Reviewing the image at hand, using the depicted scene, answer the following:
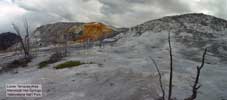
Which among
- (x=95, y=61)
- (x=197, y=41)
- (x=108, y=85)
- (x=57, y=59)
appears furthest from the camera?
(x=197, y=41)

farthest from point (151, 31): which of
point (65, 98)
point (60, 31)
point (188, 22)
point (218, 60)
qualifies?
point (60, 31)

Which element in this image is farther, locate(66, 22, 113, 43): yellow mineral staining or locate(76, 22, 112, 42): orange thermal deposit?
locate(66, 22, 113, 43): yellow mineral staining

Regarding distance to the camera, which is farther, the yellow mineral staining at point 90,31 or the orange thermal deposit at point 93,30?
the yellow mineral staining at point 90,31

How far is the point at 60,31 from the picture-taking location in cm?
9844

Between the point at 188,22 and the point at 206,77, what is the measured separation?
27.7 meters

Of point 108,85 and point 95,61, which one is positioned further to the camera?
point 95,61

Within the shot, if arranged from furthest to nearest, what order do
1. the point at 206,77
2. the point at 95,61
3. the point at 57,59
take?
the point at 57,59, the point at 95,61, the point at 206,77

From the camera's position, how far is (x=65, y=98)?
21938 mm

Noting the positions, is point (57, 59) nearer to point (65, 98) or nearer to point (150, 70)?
point (150, 70)

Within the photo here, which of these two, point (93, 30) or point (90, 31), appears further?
point (93, 30)

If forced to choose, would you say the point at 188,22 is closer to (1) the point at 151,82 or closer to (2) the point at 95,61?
(2) the point at 95,61

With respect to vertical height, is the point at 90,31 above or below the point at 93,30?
below

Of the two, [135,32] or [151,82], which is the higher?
[135,32]

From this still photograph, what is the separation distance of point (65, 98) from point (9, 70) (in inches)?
629
